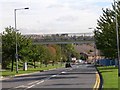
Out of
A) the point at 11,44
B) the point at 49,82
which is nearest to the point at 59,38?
the point at 11,44

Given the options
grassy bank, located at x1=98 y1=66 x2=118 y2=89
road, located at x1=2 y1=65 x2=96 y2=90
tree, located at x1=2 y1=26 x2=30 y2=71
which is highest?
tree, located at x1=2 y1=26 x2=30 y2=71

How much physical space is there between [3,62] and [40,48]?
102 ft

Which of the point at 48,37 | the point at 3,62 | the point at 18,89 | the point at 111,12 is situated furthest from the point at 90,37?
the point at 18,89

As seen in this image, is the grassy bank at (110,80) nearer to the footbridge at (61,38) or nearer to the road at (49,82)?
the road at (49,82)

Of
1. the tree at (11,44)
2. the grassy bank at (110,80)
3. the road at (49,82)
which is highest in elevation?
the tree at (11,44)

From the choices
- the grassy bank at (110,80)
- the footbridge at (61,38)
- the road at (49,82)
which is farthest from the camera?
the footbridge at (61,38)

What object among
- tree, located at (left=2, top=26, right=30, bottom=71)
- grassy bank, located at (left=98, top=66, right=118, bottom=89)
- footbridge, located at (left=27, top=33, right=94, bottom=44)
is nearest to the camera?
grassy bank, located at (left=98, top=66, right=118, bottom=89)

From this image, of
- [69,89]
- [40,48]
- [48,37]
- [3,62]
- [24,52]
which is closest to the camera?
[69,89]

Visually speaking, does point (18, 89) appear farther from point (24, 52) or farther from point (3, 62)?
point (3, 62)

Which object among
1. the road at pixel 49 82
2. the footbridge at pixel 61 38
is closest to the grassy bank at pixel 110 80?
the road at pixel 49 82

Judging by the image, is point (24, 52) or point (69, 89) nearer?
point (69, 89)

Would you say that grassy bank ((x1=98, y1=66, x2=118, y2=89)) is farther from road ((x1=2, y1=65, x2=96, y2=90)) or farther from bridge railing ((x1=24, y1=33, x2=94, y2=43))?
bridge railing ((x1=24, y1=33, x2=94, y2=43))

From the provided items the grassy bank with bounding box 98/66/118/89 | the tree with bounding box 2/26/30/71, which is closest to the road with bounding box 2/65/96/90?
the grassy bank with bounding box 98/66/118/89

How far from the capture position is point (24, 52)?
228ft
